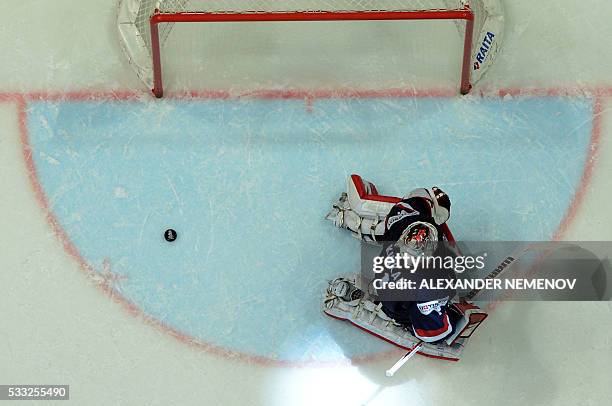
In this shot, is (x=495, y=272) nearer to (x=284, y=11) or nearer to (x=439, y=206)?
(x=439, y=206)

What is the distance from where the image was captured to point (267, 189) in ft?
18.8

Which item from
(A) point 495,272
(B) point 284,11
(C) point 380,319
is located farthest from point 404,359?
(B) point 284,11

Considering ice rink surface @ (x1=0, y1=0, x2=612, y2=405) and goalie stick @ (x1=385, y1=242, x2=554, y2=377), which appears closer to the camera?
goalie stick @ (x1=385, y1=242, x2=554, y2=377)

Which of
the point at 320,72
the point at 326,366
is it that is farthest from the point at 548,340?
the point at 320,72

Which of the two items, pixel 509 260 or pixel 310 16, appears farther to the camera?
pixel 509 260

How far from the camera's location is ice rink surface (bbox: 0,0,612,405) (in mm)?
5453

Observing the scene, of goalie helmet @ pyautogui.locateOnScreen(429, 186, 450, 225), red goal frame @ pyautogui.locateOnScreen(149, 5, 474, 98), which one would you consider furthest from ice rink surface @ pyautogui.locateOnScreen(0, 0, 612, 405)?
red goal frame @ pyautogui.locateOnScreen(149, 5, 474, 98)

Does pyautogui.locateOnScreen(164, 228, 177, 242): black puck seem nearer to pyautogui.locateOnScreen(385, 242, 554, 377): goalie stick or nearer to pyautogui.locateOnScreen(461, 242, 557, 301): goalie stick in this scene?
pyautogui.locateOnScreen(385, 242, 554, 377): goalie stick

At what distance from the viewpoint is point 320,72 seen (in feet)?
19.5

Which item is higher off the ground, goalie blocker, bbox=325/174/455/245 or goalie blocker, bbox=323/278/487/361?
goalie blocker, bbox=325/174/455/245

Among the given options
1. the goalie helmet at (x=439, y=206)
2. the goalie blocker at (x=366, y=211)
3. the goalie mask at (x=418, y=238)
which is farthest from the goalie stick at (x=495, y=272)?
the goalie mask at (x=418, y=238)

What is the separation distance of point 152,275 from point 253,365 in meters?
0.71

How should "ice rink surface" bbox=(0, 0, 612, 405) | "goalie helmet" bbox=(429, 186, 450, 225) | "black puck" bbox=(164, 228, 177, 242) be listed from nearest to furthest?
"goalie helmet" bbox=(429, 186, 450, 225) < "ice rink surface" bbox=(0, 0, 612, 405) < "black puck" bbox=(164, 228, 177, 242)

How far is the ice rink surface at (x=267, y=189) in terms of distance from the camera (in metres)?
5.45
